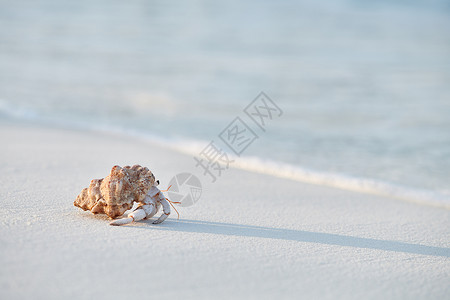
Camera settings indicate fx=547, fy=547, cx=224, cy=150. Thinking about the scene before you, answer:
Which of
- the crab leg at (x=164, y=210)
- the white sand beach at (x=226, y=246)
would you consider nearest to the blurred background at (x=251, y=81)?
the white sand beach at (x=226, y=246)

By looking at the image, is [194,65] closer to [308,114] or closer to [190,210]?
[308,114]

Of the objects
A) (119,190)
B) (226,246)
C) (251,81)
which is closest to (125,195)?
(119,190)

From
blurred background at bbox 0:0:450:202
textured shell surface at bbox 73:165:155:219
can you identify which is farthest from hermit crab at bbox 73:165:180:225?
blurred background at bbox 0:0:450:202

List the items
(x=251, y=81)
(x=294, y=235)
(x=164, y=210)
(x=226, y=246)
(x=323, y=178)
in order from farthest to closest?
(x=251, y=81) < (x=323, y=178) < (x=294, y=235) < (x=164, y=210) < (x=226, y=246)

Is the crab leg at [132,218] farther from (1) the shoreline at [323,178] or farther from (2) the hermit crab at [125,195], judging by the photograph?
(1) the shoreline at [323,178]

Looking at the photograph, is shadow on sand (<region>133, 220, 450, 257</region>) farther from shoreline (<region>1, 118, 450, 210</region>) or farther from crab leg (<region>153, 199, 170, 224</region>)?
shoreline (<region>1, 118, 450, 210</region>)

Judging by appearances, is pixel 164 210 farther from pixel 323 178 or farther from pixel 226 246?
pixel 323 178
